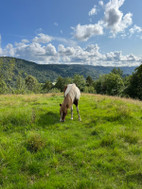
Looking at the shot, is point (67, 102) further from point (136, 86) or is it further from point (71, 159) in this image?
point (136, 86)

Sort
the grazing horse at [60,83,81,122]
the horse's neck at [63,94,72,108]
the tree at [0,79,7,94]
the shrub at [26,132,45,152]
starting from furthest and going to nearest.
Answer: the tree at [0,79,7,94] < the horse's neck at [63,94,72,108] < the grazing horse at [60,83,81,122] < the shrub at [26,132,45,152]

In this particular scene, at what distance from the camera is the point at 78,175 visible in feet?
11.7

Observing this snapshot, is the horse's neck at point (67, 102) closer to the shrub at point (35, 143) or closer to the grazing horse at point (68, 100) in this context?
the grazing horse at point (68, 100)

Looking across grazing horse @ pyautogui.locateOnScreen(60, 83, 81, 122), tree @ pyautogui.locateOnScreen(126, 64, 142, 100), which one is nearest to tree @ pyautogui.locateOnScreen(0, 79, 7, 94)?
grazing horse @ pyautogui.locateOnScreen(60, 83, 81, 122)

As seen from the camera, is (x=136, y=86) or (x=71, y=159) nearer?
(x=71, y=159)

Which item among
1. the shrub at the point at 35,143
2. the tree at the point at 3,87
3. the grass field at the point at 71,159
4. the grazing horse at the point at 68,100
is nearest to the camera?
the grass field at the point at 71,159

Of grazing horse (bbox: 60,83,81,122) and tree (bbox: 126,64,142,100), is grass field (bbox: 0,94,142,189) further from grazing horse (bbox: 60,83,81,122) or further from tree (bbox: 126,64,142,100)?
tree (bbox: 126,64,142,100)

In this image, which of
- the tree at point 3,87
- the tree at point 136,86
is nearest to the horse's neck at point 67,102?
the tree at point 3,87

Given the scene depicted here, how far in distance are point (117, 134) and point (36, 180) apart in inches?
167

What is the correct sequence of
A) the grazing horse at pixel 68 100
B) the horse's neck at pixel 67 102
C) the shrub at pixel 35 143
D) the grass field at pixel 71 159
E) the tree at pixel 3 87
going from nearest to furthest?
the grass field at pixel 71 159
the shrub at pixel 35 143
the grazing horse at pixel 68 100
the horse's neck at pixel 67 102
the tree at pixel 3 87

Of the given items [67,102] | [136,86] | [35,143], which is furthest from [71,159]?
[136,86]

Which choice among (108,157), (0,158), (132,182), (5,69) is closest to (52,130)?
(0,158)

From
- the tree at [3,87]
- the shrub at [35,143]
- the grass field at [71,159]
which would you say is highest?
the tree at [3,87]

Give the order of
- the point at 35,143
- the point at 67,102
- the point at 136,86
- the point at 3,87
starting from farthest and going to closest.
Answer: the point at 136,86, the point at 3,87, the point at 67,102, the point at 35,143
